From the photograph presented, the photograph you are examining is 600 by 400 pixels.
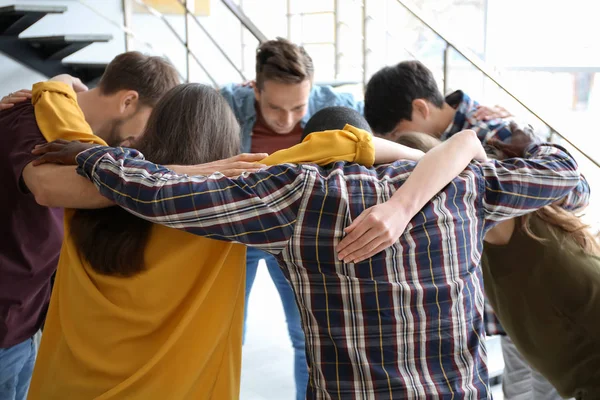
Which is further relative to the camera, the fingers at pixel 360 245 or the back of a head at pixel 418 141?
the back of a head at pixel 418 141

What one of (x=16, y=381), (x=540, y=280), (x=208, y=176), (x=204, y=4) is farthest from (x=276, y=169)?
(x=204, y=4)

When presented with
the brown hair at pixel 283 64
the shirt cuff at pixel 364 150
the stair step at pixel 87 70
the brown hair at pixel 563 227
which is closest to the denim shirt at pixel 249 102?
the brown hair at pixel 283 64

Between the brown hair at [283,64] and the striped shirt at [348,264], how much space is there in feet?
3.44

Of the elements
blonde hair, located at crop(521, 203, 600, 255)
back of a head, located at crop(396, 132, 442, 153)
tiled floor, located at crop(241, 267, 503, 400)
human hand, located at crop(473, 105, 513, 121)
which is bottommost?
tiled floor, located at crop(241, 267, 503, 400)

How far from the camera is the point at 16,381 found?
1.68 meters

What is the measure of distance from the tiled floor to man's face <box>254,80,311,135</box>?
1113 millimetres

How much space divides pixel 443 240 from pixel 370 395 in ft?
1.00

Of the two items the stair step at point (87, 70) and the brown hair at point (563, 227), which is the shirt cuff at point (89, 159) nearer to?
the brown hair at point (563, 227)

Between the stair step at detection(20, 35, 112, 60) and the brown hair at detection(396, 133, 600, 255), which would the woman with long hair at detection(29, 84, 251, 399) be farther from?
the stair step at detection(20, 35, 112, 60)

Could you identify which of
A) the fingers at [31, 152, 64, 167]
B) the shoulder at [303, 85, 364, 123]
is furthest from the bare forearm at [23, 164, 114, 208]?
the shoulder at [303, 85, 364, 123]

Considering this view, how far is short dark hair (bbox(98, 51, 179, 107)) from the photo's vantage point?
1733 mm

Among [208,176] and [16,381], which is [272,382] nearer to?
[16,381]

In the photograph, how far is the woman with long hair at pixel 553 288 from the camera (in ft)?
4.67

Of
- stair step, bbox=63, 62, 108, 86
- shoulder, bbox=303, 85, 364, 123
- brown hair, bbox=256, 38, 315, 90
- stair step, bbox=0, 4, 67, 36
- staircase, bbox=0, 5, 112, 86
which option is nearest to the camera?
brown hair, bbox=256, 38, 315, 90
